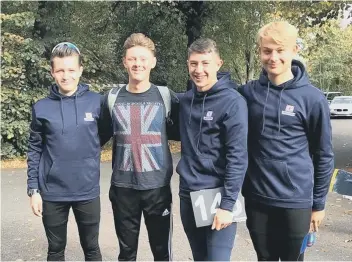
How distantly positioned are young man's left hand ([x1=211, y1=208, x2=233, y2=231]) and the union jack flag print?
1.88 ft

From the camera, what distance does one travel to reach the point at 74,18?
45.1ft

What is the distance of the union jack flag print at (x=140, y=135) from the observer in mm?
3027

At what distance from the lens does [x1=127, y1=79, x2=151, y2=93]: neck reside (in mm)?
3057

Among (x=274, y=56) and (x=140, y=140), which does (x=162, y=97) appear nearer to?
(x=140, y=140)

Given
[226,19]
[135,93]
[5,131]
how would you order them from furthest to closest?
[226,19] → [5,131] → [135,93]

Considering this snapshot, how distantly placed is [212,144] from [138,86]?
679mm

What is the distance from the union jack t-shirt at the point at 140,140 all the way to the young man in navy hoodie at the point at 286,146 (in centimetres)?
62

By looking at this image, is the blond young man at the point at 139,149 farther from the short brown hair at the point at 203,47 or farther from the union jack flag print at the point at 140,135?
the short brown hair at the point at 203,47

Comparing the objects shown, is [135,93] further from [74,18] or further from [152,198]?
[74,18]

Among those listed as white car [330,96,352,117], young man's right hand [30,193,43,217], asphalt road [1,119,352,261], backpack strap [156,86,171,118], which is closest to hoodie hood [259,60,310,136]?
backpack strap [156,86,171,118]

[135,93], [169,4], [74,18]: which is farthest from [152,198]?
[169,4]

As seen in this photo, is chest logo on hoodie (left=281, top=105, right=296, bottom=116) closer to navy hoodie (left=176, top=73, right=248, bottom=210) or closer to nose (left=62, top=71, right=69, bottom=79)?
navy hoodie (left=176, top=73, right=248, bottom=210)

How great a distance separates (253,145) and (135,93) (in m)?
0.89

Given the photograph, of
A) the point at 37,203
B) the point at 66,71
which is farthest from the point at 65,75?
the point at 37,203
